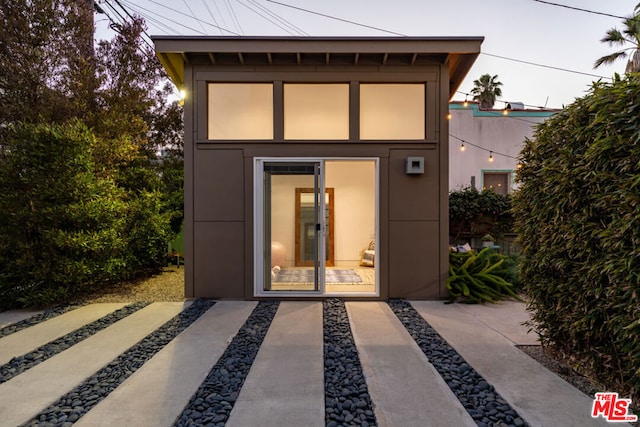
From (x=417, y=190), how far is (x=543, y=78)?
9.26m

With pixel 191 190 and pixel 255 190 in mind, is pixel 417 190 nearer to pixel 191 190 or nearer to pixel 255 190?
pixel 255 190

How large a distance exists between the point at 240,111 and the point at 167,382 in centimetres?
353

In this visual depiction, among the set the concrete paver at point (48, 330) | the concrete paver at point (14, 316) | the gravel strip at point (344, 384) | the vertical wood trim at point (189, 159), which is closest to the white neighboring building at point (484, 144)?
the vertical wood trim at point (189, 159)

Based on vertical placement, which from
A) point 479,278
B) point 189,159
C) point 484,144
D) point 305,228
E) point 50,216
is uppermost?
point 484,144

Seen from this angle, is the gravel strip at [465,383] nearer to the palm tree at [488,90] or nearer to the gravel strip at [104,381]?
the gravel strip at [104,381]

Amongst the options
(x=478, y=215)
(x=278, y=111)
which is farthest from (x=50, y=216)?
(x=478, y=215)

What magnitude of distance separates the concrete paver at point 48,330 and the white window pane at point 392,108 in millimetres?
4341

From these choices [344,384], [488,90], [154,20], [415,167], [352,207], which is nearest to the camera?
[344,384]

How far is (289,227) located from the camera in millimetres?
4520

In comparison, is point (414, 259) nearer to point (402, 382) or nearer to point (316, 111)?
point (402, 382)

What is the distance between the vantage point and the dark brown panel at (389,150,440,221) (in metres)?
4.46

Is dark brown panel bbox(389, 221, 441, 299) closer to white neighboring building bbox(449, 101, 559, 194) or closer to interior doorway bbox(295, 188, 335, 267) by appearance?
interior doorway bbox(295, 188, 335, 267)

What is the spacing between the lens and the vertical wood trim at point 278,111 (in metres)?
4.44

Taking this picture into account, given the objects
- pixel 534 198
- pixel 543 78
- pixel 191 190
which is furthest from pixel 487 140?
pixel 191 190
